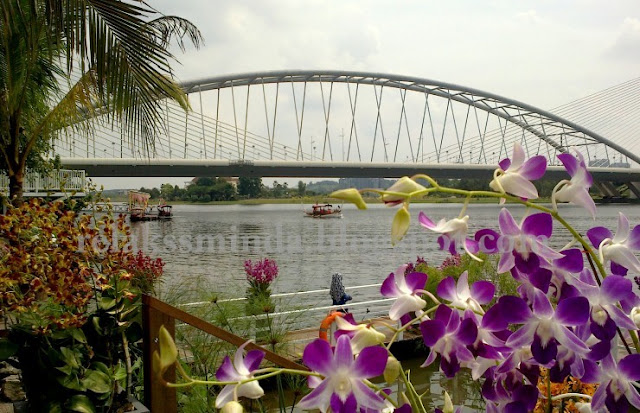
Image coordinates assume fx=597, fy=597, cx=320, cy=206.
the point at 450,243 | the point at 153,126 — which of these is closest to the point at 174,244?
the point at 153,126

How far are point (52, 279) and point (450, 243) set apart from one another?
252 centimetres

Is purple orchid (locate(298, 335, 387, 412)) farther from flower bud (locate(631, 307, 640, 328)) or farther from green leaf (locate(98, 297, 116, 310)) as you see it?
green leaf (locate(98, 297, 116, 310))

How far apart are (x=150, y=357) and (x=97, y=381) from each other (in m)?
0.44

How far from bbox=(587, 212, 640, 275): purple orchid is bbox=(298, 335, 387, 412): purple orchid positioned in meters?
0.28

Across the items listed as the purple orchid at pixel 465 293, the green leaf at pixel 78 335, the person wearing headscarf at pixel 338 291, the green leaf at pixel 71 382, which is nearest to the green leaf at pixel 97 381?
the green leaf at pixel 71 382

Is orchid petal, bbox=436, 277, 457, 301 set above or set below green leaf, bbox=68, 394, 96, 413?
above

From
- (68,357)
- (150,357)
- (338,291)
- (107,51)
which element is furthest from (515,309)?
(338,291)

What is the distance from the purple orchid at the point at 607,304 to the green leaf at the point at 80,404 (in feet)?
8.97

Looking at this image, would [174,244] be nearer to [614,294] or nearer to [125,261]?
[125,261]

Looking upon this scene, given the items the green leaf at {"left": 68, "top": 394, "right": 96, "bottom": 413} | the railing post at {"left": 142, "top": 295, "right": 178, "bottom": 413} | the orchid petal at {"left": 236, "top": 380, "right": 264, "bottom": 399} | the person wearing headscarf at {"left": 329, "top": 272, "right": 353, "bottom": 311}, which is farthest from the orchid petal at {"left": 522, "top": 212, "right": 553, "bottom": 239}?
Answer: the person wearing headscarf at {"left": 329, "top": 272, "right": 353, "bottom": 311}

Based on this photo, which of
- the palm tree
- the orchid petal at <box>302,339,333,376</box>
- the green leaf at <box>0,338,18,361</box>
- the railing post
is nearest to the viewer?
the orchid petal at <box>302,339,333,376</box>

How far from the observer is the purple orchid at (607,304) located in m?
0.58

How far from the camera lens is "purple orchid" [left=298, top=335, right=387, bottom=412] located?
536mm

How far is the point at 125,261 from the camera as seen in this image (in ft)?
10.7
